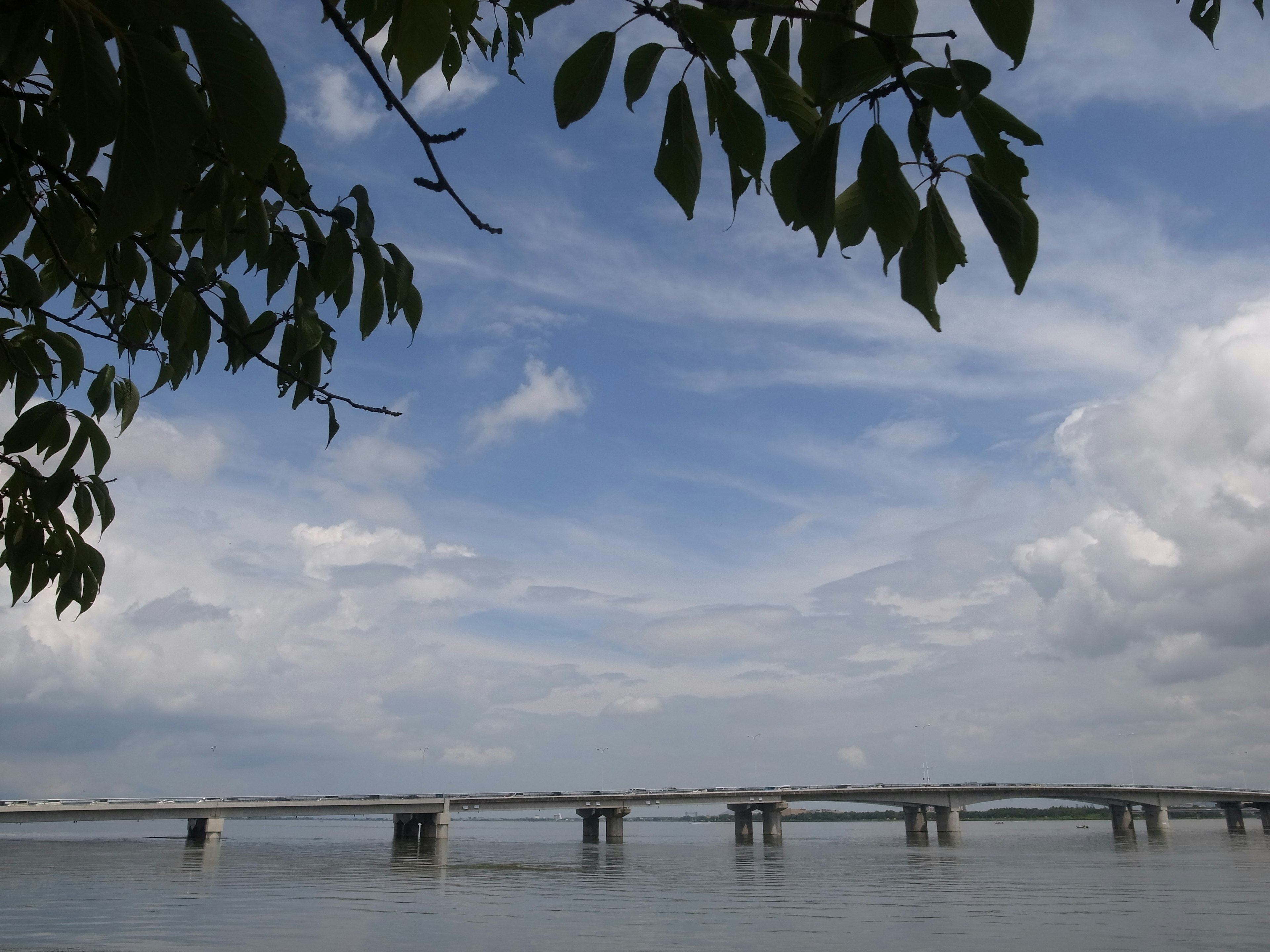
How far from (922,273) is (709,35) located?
56cm

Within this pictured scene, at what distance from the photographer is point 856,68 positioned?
1.58m

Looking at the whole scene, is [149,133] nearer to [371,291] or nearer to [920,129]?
[920,129]

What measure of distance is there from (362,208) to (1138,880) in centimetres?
5963

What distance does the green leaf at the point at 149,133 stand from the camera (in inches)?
50.7

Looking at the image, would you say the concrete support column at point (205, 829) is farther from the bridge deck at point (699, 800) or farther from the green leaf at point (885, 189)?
the green leaf at point (885, 189)

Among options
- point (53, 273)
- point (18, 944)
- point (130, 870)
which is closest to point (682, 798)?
point (130, 870)

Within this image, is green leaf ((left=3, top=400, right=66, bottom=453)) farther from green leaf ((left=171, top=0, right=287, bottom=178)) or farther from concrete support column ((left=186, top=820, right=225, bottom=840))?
concrete support column ((left=186, top=820, right=225, bottom=840))

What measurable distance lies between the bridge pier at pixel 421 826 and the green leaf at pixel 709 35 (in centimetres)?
10504

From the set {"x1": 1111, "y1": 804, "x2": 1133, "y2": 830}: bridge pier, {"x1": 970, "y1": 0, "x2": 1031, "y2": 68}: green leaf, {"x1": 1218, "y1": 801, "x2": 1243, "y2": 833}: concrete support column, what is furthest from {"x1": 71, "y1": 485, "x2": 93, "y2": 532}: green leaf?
{"x1": 1218, "y1": 801, "x2": 1243, "y2": 833}: concrete support column

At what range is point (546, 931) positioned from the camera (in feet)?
102

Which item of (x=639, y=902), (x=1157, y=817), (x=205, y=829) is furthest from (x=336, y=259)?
(x=1157, y=817)

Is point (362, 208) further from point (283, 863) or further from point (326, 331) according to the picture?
point (283, 863)

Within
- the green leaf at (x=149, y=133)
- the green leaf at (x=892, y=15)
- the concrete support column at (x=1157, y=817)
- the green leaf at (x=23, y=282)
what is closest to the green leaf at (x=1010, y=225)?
the green leaf at (x=892, y=15)

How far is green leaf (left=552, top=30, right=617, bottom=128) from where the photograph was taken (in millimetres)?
1665
